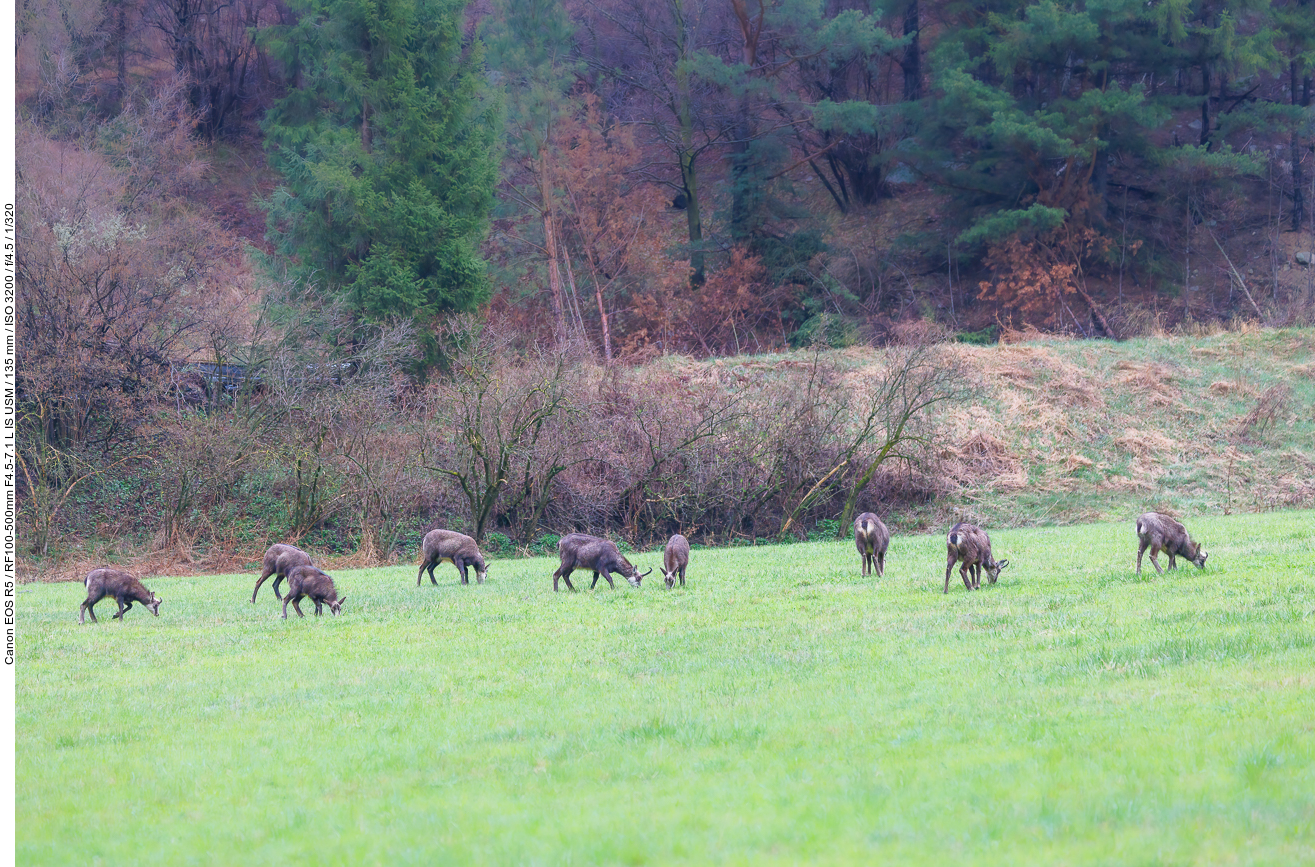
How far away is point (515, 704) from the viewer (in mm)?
8453

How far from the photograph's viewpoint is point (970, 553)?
12.8 m

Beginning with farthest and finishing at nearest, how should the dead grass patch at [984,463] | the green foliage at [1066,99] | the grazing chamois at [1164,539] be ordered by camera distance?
the green foliage at [1066,99] → the dead grass patch at [984,463] → the grazing chamois at [1164,539]

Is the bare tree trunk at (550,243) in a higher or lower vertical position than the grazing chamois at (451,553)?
higher

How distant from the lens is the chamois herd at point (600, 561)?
13.2 m

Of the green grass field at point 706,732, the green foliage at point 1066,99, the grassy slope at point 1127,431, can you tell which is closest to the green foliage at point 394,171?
the grassy slope at point 1127,431

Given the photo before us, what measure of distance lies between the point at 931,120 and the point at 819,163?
10.4 meters

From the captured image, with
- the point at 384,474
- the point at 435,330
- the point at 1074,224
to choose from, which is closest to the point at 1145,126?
the point at 1074,224

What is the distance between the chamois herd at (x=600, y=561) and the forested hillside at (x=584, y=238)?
10428 mm

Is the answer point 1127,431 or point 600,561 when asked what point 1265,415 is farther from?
point 600,561

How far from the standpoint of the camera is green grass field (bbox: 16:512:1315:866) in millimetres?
5430

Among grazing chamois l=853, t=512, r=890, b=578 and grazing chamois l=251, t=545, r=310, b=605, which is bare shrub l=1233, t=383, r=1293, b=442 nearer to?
grazing chamois l=853, t=512, r=890, b=578

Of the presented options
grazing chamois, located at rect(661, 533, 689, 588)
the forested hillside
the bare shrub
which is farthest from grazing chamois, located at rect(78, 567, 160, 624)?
the bare shrub

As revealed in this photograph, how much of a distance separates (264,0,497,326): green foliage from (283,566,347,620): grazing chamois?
21915mm

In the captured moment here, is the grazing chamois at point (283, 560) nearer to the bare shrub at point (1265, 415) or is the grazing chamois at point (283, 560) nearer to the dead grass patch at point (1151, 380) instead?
the dead grass patch at point (1151, 380)
